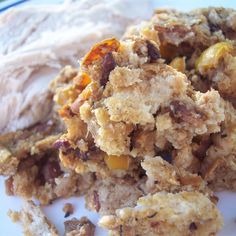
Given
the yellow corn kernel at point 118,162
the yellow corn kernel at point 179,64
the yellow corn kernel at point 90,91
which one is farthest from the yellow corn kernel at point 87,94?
the yellow corn kernel at point 179,64

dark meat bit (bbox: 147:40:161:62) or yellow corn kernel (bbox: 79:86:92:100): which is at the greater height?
dark meat bit (bbox: 147:40:161:62)

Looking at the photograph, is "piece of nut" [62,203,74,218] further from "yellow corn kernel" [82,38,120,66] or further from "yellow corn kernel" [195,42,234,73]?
"yellow corn kernel" [195,42,234,73]

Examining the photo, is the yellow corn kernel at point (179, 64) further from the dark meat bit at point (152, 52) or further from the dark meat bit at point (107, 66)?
the dark meat bit at point (107, 66)

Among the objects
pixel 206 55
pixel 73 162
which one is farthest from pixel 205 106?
pixel 73 162

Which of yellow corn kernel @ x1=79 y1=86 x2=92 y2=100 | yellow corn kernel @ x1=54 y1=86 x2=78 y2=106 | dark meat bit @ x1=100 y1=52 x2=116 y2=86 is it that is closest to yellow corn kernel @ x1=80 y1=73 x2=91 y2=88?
yellow corn kernel @ x1=54 y1=86 x2=78 y2=106

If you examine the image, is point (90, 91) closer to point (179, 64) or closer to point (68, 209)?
point (179, 64)

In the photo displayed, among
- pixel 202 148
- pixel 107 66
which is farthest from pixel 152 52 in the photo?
pixel 202 148
